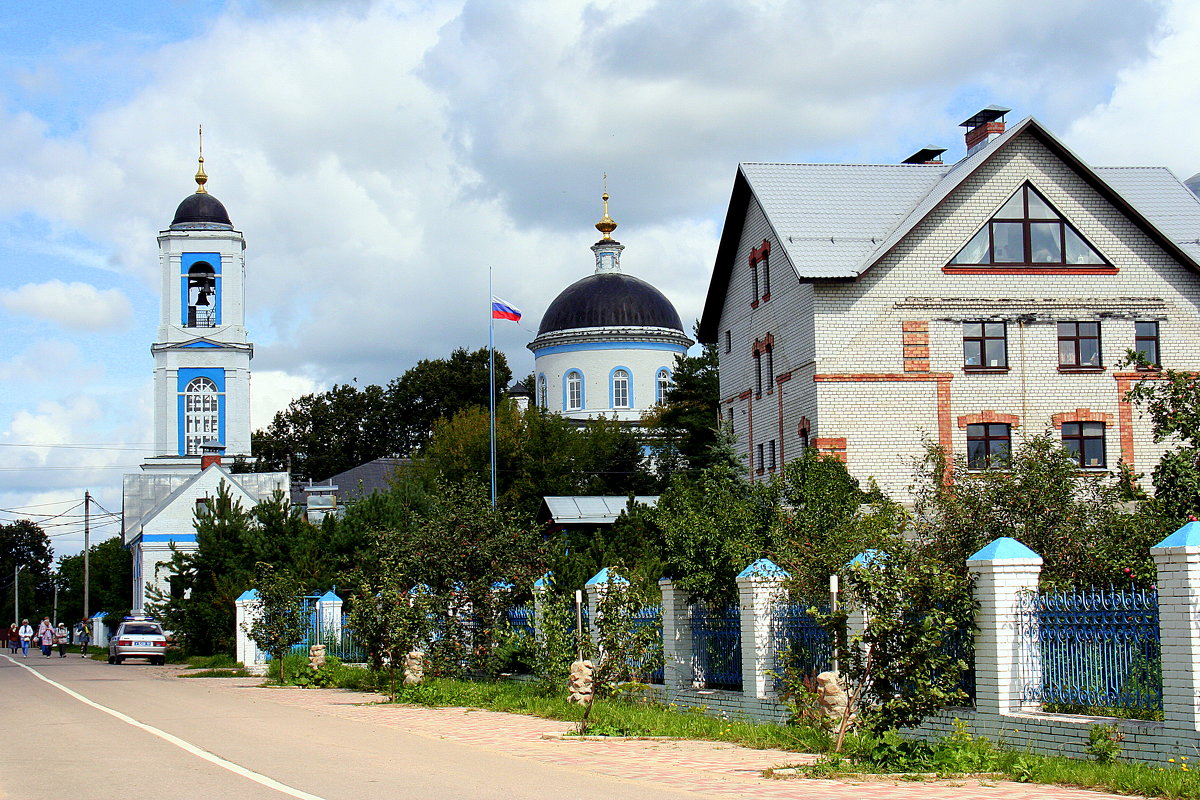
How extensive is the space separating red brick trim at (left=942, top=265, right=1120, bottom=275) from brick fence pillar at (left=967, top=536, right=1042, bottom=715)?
22.6m

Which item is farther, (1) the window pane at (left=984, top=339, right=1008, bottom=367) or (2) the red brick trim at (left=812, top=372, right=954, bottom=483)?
(1) the window pane at (left=984, top=339, right=1008, bottom=367)

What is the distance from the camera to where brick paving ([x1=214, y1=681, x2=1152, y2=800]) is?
11.2 m

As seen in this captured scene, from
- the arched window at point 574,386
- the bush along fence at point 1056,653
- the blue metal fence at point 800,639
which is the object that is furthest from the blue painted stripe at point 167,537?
the bush along fence at point 1056,653

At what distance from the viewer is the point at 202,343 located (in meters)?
70.8

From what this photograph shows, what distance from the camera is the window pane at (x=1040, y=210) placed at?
3494cm

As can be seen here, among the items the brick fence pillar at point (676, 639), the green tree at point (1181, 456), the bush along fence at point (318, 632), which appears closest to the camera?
the green tree at point (1181, 456)

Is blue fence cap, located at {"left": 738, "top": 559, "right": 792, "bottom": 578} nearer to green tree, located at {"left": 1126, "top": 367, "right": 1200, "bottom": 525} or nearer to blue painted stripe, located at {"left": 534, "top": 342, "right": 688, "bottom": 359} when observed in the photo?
green tree, located at {"left": 1126, "top": 367, "right": 1200, "bottom": 525}

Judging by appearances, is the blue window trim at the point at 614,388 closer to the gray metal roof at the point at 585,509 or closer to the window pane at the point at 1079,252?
the gray metal roof at the point at 585,509

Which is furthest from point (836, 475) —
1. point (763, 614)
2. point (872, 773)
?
point (872, 773)

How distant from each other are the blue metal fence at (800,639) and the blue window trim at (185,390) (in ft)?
191

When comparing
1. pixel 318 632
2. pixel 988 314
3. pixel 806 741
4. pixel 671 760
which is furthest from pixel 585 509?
pixel 671 760

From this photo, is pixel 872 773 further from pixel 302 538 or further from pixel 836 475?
pixel 302 538

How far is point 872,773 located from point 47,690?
64.8 ft

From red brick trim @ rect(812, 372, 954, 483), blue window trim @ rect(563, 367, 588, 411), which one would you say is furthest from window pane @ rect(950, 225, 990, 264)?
blue window trim @ rect(563, 367, 588, 411)
